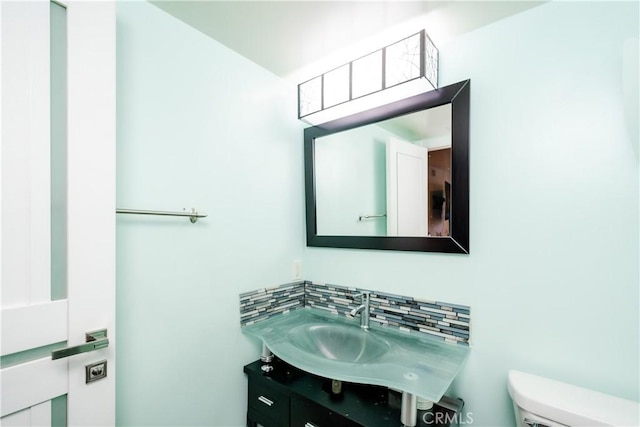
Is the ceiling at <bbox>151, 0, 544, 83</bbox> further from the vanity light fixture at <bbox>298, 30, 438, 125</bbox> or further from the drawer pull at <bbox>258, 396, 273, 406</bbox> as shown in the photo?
the drawer pull at <bbox>258, 396, 273, 406</bbox>

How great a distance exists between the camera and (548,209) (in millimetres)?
995

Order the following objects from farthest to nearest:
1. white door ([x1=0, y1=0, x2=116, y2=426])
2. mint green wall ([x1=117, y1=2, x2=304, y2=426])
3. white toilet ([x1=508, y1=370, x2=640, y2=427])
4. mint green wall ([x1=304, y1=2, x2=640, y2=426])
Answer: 1. mint green wall ([x1=117, y1=2, x2=304, y2=426])
2. mint green wall ([x1=304, y1=2, x2=640, y2=426])
3. white toilet ([x1=508, y1=370, x2=640, y2=427])
4. white door ([x1=0, y1=0, x2=116, y2=426])

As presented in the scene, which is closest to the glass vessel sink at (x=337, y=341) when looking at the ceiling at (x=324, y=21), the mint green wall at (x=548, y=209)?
the mint green wall at (x=548, y=209)

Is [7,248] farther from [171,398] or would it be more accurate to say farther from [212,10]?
[212,10]

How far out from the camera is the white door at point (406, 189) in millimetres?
1262

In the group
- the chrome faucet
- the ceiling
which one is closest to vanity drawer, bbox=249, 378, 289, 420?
the chrome faucet

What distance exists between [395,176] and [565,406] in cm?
98

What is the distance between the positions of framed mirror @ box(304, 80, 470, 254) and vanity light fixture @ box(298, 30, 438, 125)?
0.06 m

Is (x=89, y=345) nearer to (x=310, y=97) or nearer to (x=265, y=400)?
(x=265, y=400)

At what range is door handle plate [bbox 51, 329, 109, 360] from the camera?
2.34 ft

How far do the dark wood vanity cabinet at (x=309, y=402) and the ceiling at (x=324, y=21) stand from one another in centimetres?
144

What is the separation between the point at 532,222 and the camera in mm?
1024

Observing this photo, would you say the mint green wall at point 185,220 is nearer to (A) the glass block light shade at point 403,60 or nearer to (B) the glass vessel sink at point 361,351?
(B) the glass vessel sink at point 361,351

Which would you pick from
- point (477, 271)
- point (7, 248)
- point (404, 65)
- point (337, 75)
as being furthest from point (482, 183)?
point (7, 248)
